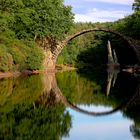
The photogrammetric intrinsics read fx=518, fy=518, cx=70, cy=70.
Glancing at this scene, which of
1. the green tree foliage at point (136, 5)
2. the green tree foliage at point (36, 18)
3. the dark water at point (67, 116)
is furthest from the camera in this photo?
the green tree foliage at point (136, 5)

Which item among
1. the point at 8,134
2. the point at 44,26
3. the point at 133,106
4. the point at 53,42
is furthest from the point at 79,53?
the point at 8,134

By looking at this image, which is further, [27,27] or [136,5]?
[136,5]

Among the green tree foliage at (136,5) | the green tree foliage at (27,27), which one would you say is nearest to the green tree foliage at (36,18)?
the green tree foliage at (27,27)

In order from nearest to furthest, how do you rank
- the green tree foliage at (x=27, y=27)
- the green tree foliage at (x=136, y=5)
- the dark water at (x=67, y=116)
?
the dark water at (x=67, y=116)
the green tree foliage at (x=27, y=27)
the green tree foliage at (x=136, y=5)

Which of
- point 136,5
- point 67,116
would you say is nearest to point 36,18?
point 136,5

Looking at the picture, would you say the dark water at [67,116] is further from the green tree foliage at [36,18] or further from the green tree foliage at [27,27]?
the green tree foliage at [36,18]

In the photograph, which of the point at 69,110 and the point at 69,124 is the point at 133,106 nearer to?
the point at 69,110

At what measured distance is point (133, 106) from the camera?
84.4ft

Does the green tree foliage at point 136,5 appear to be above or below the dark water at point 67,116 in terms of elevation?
above

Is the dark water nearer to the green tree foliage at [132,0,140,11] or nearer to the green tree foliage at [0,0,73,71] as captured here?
the green tree foliage at [0,0,73,71]

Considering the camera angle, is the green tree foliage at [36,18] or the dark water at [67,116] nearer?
the dark water at [67,116]

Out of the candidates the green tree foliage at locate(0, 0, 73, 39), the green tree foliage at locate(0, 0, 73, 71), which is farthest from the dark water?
the green tree foliage at locate(0, 0, 73, 39)

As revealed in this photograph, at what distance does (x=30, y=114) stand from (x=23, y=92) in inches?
441

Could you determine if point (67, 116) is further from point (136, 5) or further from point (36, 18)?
point (136, 5)
